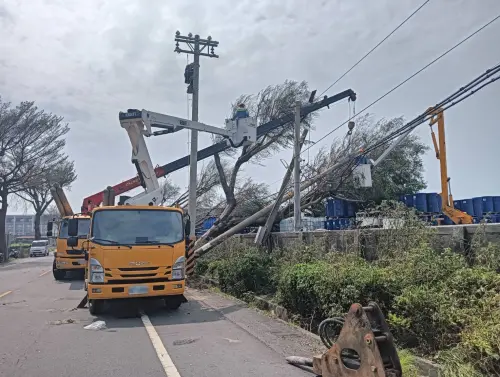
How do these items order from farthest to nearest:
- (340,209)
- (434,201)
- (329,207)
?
(329,207)
(340,209)
(434,201)

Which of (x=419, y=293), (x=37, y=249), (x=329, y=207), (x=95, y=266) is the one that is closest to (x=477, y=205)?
(x=329, y=207)

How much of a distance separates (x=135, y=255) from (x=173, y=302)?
1.73m

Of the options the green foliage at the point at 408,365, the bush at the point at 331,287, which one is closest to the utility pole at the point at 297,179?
the bush at the point at 331,287

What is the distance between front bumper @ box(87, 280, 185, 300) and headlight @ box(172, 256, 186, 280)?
0.18 m

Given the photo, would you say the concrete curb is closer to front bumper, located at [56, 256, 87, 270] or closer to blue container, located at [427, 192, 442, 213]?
front bumper, located at [56, 256, 87, 270]

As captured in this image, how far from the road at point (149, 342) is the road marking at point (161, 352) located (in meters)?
0.01

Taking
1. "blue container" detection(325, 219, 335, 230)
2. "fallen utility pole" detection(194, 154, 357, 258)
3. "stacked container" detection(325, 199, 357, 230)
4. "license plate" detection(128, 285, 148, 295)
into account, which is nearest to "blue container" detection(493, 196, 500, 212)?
"stacked container" detection(325, 199, 357, 230)

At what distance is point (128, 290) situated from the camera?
980cm

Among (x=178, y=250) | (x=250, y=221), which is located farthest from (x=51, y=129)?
(x=178, y=250)

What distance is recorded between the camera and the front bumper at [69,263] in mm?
19575

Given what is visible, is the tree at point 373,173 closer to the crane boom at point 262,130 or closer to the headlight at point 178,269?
the crane boom at point 262,130

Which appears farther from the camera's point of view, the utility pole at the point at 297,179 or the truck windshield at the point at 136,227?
the utility pole at the point at 297,179

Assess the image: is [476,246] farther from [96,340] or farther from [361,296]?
[96,340]

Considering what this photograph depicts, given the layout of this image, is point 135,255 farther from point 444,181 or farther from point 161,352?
point 444,181
